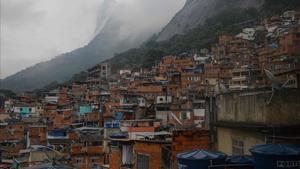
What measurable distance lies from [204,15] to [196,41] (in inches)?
1325

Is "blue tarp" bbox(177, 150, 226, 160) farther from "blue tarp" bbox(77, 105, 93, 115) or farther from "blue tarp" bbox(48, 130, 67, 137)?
"blue tarp" bbox(77, 105, 93, 115)

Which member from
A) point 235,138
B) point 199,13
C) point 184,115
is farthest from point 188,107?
point 199,13

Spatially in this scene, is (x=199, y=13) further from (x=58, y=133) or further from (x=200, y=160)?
(x=200, y=160)

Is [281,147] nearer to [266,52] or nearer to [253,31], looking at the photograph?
[266,52]

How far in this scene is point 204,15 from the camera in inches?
4892

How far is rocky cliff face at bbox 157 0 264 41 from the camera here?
11364cm

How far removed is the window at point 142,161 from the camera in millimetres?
16634

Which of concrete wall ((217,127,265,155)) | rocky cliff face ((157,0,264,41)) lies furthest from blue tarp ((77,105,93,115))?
rocky cliff face ((157,0,264,41))

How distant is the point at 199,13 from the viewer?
130375 millimetres

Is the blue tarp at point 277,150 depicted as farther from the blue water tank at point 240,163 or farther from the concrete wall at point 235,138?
the concrete wall at point 235,138

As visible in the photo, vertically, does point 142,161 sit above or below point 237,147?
below

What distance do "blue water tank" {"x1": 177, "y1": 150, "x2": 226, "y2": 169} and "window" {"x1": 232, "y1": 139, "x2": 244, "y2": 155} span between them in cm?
306

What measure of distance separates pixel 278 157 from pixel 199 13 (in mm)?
124970

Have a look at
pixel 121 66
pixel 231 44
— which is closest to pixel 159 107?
pixel 231 44
